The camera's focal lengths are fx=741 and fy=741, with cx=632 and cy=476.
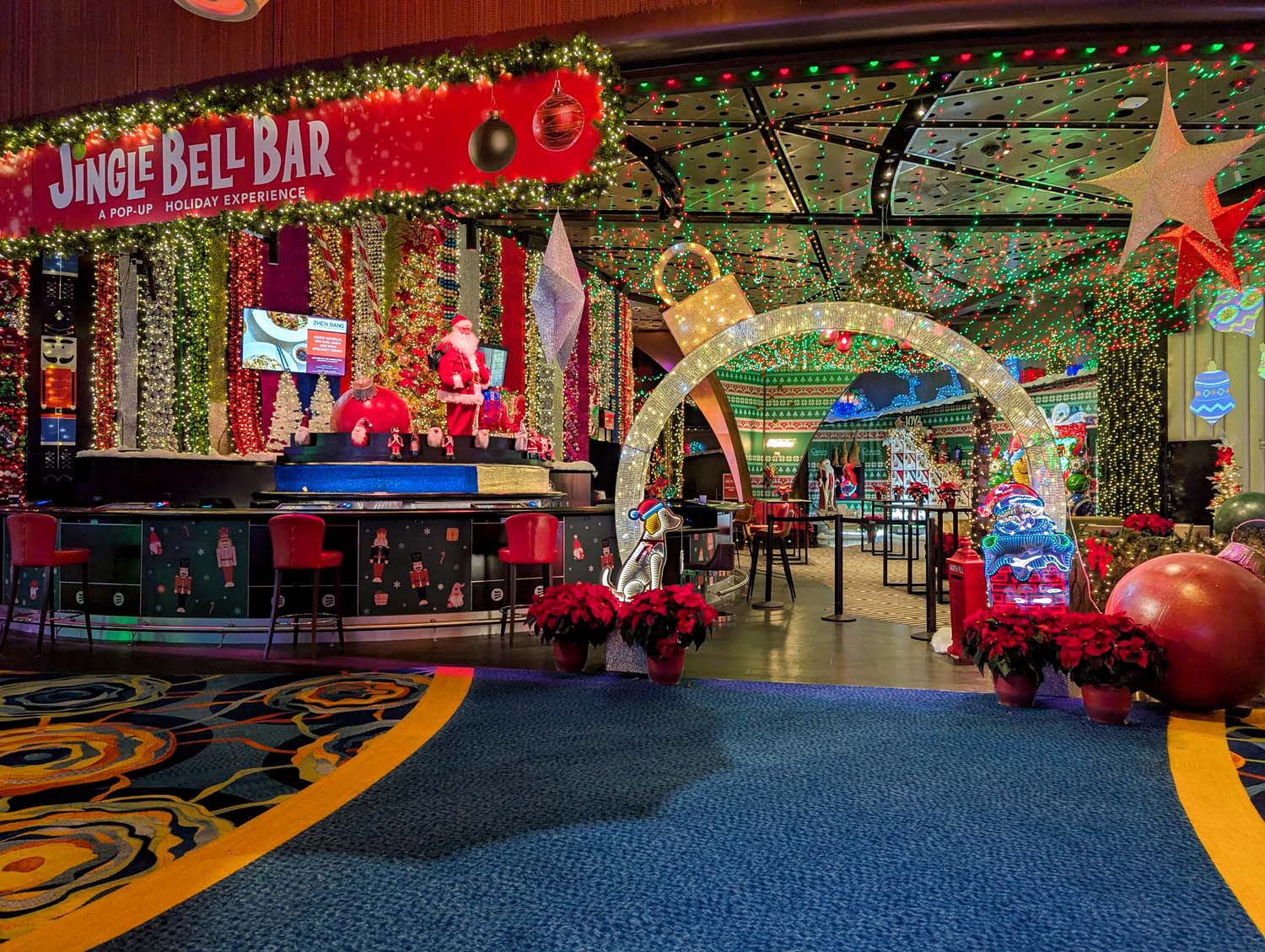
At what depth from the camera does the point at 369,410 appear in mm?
7090

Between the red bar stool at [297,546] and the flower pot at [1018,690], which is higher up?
the red bar stool at [297,546]

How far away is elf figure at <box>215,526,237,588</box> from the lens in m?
5.95

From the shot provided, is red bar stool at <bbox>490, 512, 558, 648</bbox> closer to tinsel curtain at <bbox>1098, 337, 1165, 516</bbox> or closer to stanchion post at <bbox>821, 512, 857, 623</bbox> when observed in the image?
stanchion post at <bbox>821, 512, 857, 623</bbox>

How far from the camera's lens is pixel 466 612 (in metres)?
6.30

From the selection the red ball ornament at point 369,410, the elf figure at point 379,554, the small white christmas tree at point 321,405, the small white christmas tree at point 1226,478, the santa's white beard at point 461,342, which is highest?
the santa's white beard at point 461,342

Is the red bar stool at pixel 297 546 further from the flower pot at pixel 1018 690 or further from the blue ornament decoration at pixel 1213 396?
the blue ornament decoration at pixel 1213 396

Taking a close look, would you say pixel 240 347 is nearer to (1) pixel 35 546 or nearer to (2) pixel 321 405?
(2) pixel 321 405

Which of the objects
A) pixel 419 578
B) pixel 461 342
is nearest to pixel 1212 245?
pixel 461 342

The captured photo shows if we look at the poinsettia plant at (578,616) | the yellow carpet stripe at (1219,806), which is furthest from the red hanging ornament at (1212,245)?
the poinsettia plant at (578,616)

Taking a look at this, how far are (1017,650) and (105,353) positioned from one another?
10.1m

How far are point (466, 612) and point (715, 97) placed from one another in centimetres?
512

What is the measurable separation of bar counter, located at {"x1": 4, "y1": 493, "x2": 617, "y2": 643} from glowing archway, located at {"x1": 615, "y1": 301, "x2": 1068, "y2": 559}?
147 cm

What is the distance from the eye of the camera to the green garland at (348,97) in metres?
4.46

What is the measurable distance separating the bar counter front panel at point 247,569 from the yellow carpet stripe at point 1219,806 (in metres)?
4.83
